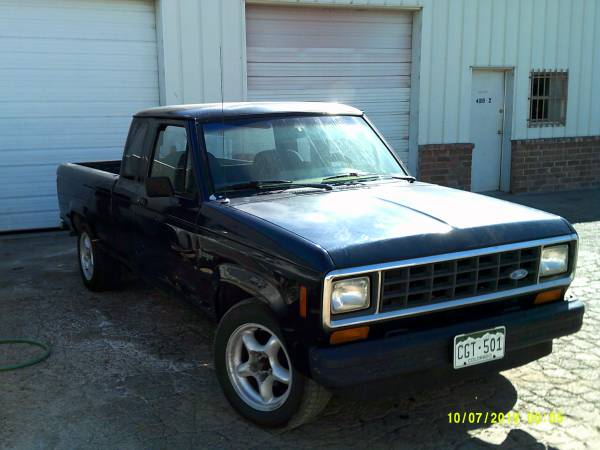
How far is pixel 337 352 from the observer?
2.99 metres

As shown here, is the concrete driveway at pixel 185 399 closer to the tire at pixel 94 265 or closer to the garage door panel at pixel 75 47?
the tire at pixel 94 265

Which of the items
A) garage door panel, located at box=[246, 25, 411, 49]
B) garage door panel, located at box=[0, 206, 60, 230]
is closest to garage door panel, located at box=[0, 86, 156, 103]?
garage door panel, located at box=[0, 206, 60, 230]

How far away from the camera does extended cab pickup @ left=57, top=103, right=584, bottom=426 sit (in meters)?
3.07

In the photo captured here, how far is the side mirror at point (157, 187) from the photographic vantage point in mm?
4133

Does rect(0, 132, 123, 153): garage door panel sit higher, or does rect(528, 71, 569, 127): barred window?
rect(528, 71, 569, 127): barred window

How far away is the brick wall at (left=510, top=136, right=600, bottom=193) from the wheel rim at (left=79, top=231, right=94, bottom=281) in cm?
874

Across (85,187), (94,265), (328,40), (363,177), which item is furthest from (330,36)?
(363,177)

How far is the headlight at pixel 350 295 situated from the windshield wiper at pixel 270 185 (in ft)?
3.85

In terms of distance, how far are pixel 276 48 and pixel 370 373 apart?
8166 millimetres

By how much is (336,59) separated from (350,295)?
27.4 feet

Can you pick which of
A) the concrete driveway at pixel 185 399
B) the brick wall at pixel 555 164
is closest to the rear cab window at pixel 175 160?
the concrete driveway at pixel 185 399

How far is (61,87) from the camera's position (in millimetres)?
9180

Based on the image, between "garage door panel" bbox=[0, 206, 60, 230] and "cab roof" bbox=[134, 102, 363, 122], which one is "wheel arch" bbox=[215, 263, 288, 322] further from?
"garage door panel" bbox=[0, 206, 60, 230]

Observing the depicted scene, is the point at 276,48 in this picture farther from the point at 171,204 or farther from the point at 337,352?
the point at 337,352
